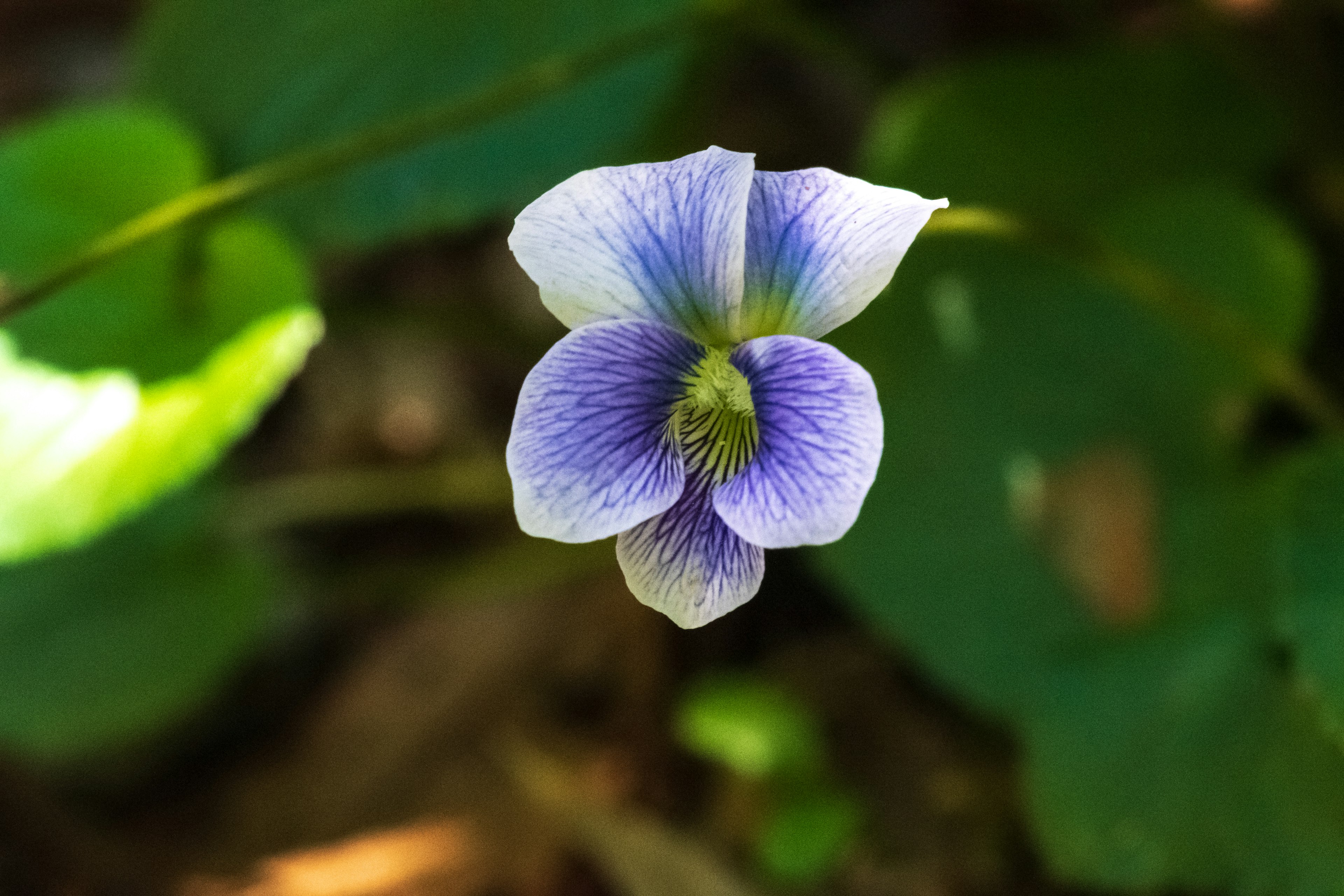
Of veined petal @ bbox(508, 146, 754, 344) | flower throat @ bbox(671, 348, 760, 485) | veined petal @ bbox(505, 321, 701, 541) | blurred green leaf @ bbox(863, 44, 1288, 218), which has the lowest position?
blurred green leaf @ bbox(863, 44, 1288, 218)

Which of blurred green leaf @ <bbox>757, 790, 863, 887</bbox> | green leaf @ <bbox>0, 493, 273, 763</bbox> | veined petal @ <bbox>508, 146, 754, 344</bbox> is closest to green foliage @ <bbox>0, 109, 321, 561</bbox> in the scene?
veined petal @ <bbox>508, 146, 754, 344</bbox>

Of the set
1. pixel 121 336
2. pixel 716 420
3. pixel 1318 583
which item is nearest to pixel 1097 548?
pixel 1318 583

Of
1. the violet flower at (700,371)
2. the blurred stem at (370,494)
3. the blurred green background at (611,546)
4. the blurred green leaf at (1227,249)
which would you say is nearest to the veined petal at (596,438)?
the violet flower at (700,371)

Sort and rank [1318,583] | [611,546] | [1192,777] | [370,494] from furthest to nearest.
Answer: [370,494], [611,546], [1192,777], [1318,583]

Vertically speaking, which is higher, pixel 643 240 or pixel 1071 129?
pixel 643 240

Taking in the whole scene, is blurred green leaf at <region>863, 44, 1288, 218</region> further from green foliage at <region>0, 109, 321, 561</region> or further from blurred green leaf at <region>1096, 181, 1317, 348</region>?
green foliage at <region>0, 109, 321, 561</region>

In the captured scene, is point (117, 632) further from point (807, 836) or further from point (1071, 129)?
point (1071, 129)
